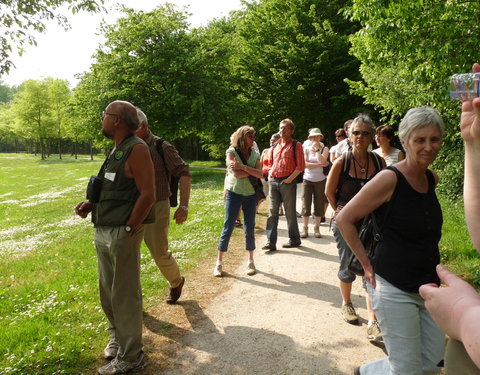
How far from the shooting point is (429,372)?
2.39 m

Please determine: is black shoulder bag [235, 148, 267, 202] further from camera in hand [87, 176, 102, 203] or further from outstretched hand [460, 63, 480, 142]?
outstretched hand [460, 63, 480, 142]

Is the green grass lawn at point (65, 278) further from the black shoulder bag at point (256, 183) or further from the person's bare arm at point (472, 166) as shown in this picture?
the person's bare arm at point (472, 166)

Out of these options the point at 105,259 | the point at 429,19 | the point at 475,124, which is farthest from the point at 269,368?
the point at 429,19

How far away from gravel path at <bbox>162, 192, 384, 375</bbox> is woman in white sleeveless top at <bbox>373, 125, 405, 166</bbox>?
1974 millimetres

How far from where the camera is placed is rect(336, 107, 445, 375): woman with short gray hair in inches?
92.2

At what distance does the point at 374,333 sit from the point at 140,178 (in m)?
3.03

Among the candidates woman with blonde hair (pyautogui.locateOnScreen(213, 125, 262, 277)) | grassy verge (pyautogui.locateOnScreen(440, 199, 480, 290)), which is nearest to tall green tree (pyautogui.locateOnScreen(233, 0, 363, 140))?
grassy verge (pyautogui.locateOnScreen(440, 199, 480, 290))

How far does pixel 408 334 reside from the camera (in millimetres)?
2330

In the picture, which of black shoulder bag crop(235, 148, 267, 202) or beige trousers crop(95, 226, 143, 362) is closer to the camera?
beige trousers crop(95, 226, 143, 362)

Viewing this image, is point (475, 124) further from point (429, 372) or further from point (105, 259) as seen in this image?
point (105, 259)

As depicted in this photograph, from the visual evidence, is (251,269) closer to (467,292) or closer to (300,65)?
(467,292)

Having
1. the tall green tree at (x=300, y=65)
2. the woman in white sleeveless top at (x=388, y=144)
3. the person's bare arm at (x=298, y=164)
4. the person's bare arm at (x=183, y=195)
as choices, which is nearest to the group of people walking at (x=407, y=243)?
the person's bare arm at (x=183, y=195)

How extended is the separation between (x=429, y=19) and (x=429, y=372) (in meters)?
7.61

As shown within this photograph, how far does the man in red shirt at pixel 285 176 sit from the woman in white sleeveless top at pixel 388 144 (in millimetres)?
1647
